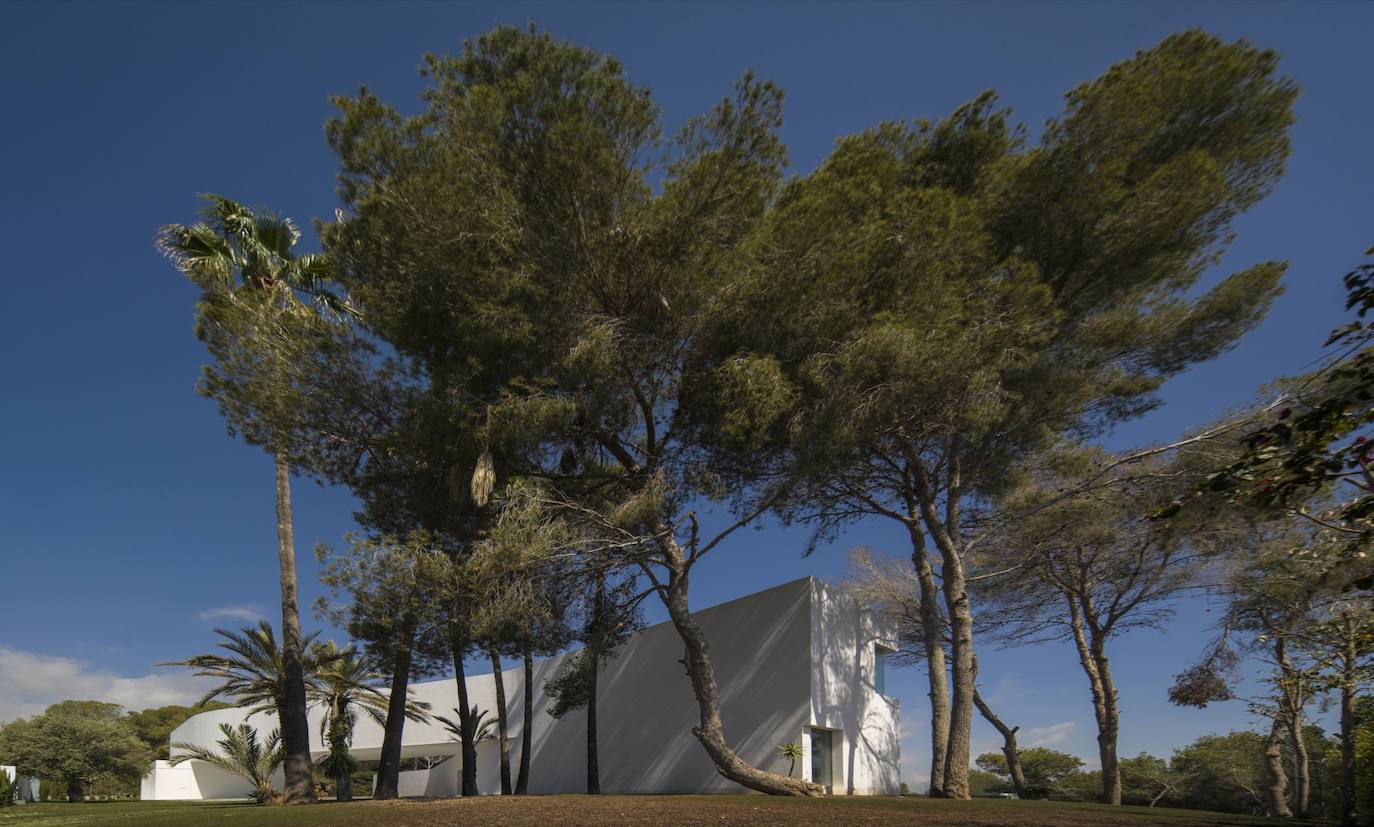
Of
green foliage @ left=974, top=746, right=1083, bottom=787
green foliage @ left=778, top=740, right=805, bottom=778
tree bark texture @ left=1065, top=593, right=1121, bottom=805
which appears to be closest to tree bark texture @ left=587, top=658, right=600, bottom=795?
green foliage @ left=778, top=740, right=805, bottom=778

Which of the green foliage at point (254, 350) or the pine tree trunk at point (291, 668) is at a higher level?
the green foliage at point (254, 350)

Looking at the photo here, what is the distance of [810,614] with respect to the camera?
17141 millimetres

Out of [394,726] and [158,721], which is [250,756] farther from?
[158,721]

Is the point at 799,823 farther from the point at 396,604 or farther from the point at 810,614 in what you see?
the point at 810,614

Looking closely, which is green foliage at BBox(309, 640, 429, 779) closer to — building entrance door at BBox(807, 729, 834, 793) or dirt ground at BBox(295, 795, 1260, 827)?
dirt ground at BBox(295, 795, 1260, 827)

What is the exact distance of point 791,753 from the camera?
1589 centimetres

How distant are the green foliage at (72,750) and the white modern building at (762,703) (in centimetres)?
2012

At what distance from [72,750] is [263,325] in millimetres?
28685

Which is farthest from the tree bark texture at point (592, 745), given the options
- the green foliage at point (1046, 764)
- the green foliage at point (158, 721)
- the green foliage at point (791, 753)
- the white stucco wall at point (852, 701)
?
the green foliage at point (158, 721)

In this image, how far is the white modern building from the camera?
1688 cm

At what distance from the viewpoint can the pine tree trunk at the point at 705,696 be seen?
1301 centimetres

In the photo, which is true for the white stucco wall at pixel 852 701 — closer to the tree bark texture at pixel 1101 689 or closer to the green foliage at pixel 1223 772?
the tree bark texture at pixel 1101 689

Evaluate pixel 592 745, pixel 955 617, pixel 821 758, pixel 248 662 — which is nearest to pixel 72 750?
pixel 248 662

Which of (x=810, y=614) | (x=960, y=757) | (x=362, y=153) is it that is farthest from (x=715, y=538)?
(x=362, y=153)
